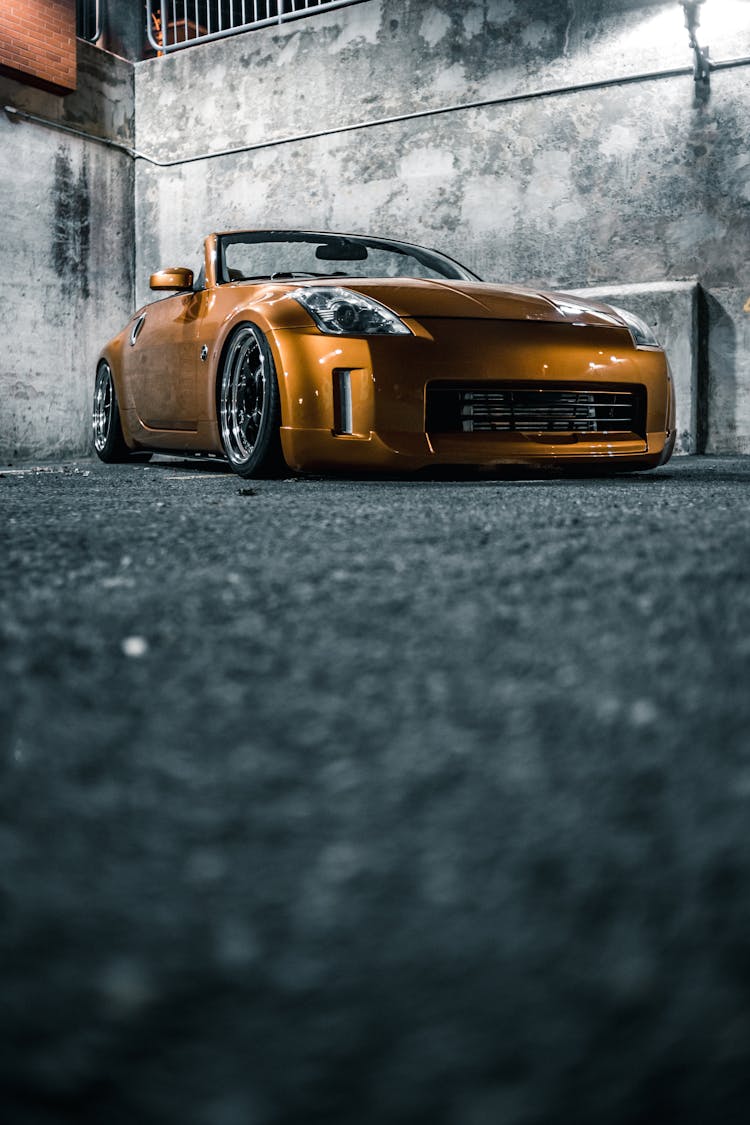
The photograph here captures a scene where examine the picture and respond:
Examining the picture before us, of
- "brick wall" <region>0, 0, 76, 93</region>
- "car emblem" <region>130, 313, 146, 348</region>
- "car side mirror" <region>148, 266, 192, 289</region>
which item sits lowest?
"car emblem" <region>130, 313, 146, 348</region>

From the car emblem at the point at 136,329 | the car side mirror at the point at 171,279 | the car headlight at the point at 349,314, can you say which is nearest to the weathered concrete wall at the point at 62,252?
the car emblem at the point at 136,329

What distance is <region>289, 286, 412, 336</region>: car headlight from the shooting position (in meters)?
4.00

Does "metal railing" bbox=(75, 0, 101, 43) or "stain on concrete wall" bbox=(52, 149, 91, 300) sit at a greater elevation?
"metal railing" bbox=(75, 0, 101, 43)

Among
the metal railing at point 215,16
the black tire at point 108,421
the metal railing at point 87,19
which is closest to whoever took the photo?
the black tire at point 108,421

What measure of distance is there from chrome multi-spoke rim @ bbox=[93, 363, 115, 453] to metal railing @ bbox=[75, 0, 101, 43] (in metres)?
6.37

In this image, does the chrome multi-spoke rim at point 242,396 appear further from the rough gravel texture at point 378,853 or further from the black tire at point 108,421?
the rough gravel texture at point 378,853

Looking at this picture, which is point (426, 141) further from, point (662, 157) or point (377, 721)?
point (377, 721)

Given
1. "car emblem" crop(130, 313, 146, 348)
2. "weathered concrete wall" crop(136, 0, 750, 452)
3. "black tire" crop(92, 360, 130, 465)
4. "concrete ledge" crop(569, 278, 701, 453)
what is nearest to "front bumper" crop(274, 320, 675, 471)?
"car emblem" crop(130, 313, 146, 348)

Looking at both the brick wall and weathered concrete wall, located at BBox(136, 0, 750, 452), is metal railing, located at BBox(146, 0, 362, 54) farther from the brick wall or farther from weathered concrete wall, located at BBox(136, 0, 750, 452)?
the brick wall

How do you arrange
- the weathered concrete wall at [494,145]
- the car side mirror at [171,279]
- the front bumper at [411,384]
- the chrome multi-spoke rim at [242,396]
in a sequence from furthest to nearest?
the weathered concrete wall at [494,145] < the car side mirror at [171,279] < the chrome multi-spoke rim at [242,396] < the front bumper at [411,384]

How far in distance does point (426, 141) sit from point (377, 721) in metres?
9.18

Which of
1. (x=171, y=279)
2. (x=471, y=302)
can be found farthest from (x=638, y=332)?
(x=171, y=279)

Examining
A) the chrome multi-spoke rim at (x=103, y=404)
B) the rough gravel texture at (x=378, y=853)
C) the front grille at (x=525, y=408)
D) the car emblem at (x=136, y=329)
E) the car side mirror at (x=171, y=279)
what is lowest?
the rough gravel texture at (x=378, y=853)

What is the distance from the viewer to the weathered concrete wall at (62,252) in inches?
375
